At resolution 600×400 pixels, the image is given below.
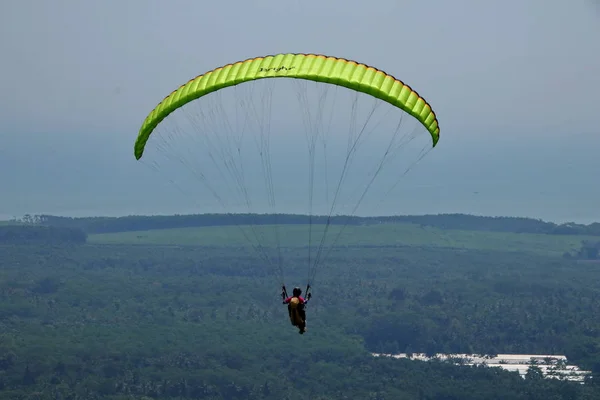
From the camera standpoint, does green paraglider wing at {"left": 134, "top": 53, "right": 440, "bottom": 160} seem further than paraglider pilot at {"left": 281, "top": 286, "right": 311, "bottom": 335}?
No

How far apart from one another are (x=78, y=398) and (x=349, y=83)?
544 ft

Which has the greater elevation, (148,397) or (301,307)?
(301,307)

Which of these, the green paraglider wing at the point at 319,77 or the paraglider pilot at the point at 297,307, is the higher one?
the green paraglider wing at the point at 319,77

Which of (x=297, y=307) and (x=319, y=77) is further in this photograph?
(x=297, y=307)

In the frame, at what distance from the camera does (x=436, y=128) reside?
46.9 m

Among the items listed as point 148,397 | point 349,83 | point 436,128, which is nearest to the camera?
point 349,83

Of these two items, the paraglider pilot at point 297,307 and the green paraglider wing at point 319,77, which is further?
the paraglider pilot at point 297,307

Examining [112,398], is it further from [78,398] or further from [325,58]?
[325,58]

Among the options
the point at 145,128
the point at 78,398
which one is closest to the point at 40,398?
the point at 78,398

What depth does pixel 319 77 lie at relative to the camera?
1724 inches

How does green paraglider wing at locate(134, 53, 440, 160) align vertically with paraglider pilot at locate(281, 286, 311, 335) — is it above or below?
above

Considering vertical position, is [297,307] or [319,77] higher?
[319,77]

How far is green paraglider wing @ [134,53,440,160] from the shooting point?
1735 inches

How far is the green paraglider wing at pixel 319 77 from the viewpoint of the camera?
44062 mm
